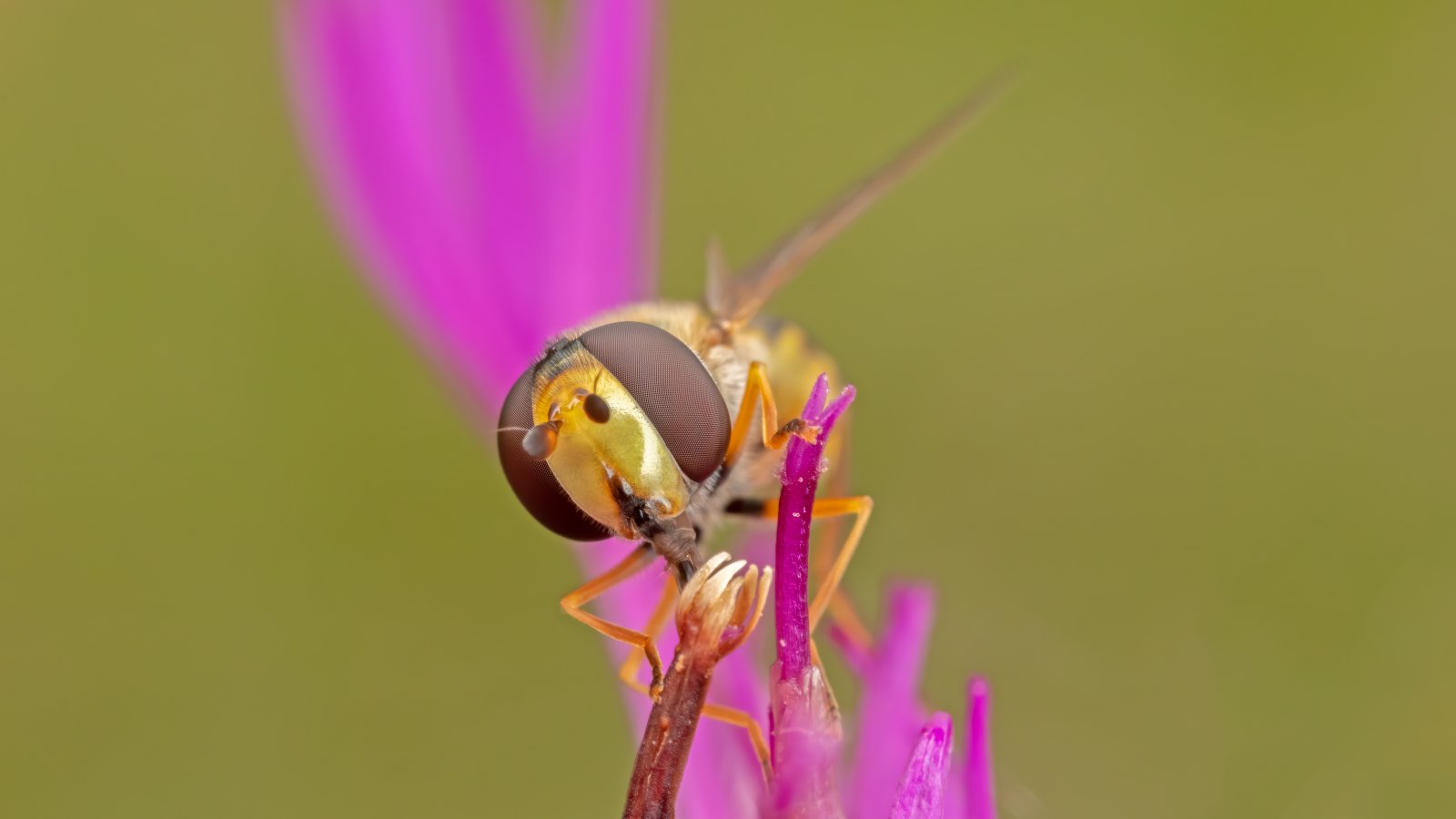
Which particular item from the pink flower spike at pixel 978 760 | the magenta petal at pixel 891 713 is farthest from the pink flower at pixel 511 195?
the pink flower spike at pixel 978 760

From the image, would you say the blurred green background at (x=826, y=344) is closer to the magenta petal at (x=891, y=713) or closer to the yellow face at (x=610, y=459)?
the magenta petal at (x=891, y=713)

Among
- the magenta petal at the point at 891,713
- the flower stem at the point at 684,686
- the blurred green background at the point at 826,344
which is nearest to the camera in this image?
the flower stem at the point at 684,686

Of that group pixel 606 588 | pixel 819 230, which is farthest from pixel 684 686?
pixel 819 230

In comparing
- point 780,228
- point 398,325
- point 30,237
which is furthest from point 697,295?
point 398,325

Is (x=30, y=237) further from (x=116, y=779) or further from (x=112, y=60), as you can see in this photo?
(x=116, y=779)

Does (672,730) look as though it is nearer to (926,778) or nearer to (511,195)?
(926,778)
